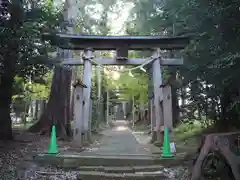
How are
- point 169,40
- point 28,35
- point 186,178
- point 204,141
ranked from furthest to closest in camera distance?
1. point 169,40
2. point 28,35
3. point 186,178
4. point 204,141

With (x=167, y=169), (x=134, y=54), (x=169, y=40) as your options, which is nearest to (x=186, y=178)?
(x=167, y=169)

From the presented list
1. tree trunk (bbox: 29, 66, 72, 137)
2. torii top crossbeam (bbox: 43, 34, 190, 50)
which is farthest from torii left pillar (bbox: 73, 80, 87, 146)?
tree trunk (bbox: 29, 66, 72, 137)

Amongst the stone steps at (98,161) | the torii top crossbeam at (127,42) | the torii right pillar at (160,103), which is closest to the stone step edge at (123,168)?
the stone steps at (98,161)

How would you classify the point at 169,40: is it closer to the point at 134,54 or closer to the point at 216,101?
the point at 216,101

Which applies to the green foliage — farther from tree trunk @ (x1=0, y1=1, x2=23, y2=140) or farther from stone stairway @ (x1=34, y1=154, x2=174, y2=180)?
tree trunk @ (x1=0, y1=1, x2=23, y2=140)

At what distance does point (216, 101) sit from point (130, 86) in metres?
13.3

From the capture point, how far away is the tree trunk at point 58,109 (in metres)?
13.9

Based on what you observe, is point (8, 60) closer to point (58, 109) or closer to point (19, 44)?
point (19, 44)

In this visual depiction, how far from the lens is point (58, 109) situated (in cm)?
1424

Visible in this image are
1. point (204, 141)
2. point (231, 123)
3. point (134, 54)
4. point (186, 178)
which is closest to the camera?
point (204, 141)

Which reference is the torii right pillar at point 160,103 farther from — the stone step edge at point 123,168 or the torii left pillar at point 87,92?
the stone step edge at point 123,168

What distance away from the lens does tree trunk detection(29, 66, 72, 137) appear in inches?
548

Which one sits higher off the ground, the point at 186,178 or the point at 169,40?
the point at 169,40

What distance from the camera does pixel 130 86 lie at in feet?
79.9
